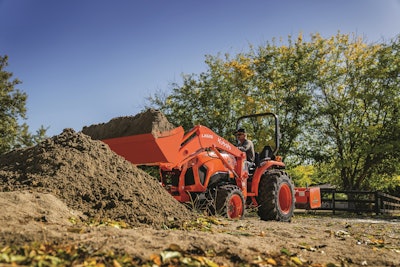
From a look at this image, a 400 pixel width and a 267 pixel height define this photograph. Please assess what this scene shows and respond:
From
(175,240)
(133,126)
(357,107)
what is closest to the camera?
(175,240)

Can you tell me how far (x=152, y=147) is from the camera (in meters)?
7.86

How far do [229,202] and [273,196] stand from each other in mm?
1479

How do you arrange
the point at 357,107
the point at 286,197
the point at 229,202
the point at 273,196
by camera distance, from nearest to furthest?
the point at 229,202 < the point at 273,196 < the point at 286,197 < the point at 357,107

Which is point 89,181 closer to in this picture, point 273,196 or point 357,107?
point 273,196

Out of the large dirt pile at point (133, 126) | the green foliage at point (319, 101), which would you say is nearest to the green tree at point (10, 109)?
the green foliage at point (319, 101)

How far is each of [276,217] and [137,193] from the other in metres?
4.14

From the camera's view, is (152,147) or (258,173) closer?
(152,147)

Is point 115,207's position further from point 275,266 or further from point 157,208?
point 275,266

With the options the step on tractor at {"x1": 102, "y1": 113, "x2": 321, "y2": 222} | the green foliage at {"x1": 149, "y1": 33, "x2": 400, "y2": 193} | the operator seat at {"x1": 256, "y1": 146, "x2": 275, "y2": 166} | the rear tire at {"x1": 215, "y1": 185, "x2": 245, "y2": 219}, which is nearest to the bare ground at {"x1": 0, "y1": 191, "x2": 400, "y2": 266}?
the rear tire at {"x1": 215, "y1": 185, "x2": 245, "y2": 219}

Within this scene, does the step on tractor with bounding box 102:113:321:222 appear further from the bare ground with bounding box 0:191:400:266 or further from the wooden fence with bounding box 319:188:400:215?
the wooden fence with bounding box 319:188:400:215

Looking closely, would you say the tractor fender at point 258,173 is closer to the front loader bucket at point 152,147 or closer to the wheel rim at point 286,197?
the wheel rim at point 286,197

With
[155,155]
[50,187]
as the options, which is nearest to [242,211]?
[155,155]

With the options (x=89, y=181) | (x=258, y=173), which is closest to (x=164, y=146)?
(x=89, y=181)

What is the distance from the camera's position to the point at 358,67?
25.6m
